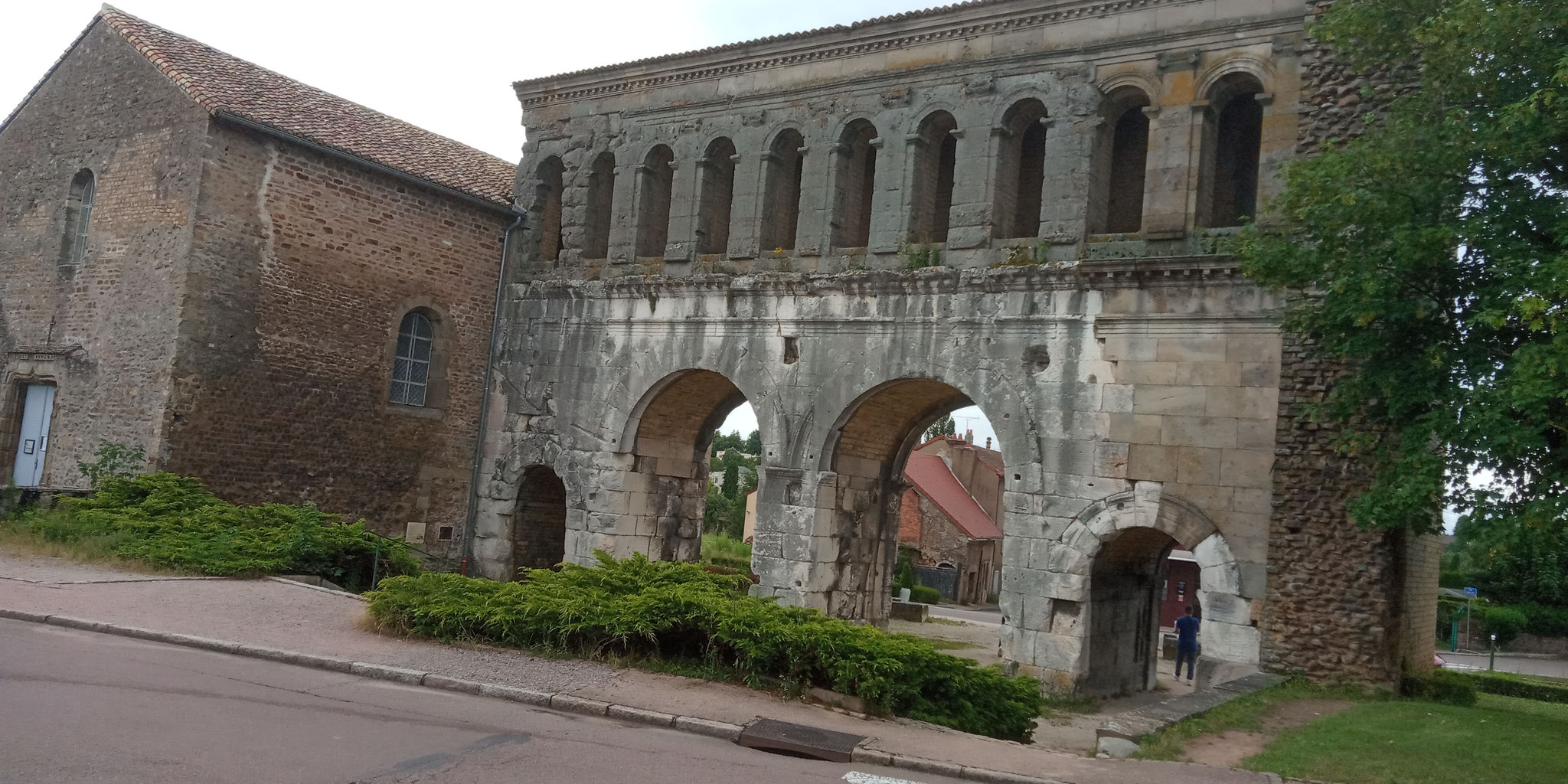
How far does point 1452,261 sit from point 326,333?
51.9 ft

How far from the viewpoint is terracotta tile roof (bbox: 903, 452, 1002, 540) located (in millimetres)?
35469

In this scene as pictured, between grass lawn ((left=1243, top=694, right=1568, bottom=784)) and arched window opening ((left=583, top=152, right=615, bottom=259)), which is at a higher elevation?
arched window opening ((left=583, top=152, right=615, bottom=259))

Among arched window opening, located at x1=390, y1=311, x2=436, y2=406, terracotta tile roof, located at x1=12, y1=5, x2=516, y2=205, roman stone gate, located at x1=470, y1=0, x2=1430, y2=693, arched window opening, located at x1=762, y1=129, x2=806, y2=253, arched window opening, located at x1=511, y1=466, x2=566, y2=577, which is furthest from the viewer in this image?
arched window opening, located at x1=511, y1=466, x2=566, y2=577

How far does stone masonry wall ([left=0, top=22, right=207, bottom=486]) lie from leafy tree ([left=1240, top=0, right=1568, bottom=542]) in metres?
15.3

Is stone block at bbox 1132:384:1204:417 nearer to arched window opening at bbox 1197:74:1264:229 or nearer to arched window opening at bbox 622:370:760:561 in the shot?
arched window opening at bbox 1197:74:1264:229

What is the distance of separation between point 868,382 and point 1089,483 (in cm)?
346

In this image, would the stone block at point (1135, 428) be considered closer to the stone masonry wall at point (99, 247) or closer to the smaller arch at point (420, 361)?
the smaller arch at point (420, 361)

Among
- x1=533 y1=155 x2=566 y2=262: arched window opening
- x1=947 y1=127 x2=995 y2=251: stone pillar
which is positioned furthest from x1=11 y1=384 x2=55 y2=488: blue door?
x1=947 y1=127 x2=995 y2=251: stone pillar

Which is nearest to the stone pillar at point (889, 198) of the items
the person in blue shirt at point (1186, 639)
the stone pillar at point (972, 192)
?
the stone pillar at point (972, 192)

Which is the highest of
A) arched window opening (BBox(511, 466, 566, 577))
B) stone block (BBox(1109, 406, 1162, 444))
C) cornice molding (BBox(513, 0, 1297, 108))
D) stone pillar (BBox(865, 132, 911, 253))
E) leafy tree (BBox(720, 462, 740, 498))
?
cornice molding (BBox(513, 0, 1297, 108))

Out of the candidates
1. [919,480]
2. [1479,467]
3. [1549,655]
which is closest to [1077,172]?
[1479,467]

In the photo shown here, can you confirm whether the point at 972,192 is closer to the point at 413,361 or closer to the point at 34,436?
the point at 413,361

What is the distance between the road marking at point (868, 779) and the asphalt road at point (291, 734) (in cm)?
3

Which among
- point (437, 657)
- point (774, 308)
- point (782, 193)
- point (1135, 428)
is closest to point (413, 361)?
point (774, 308)
